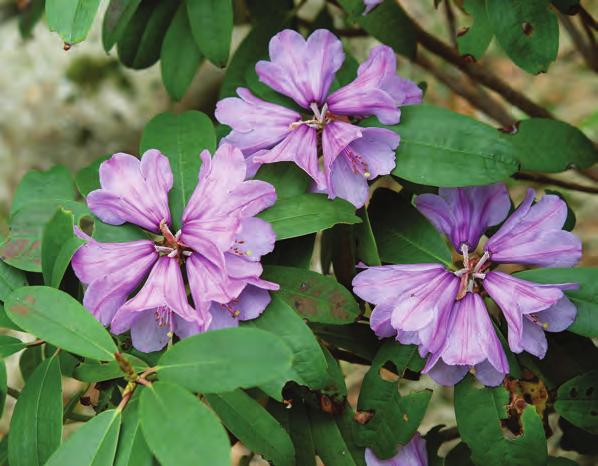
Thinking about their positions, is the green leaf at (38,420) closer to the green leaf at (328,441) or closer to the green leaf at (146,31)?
the green leaf at (328,441)

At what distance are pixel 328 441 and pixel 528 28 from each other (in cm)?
61

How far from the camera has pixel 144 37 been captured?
135cm

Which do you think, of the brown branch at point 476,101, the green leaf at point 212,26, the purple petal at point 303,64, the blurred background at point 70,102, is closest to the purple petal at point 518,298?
the purple petal at point 303,64

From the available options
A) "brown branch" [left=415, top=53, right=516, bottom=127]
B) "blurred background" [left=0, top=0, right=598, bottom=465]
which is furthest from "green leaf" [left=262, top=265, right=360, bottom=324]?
"blurred background" [left=0, top=0, right=598, bottom=465]

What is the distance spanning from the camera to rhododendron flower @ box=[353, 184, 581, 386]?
2.93 feet

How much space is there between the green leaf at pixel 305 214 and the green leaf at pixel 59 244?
0.22m

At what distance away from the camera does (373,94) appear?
3.14 ft

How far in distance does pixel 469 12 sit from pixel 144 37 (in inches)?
22.5

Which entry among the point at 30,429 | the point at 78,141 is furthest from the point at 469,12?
the point at 78,141

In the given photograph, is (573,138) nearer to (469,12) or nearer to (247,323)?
(469,12)

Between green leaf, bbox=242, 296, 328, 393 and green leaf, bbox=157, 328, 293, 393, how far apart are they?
14 cm

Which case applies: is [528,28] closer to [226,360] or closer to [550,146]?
[550,146]

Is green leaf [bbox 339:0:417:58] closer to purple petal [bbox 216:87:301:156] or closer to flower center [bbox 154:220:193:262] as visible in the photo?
purple petal [bbox 216:87:301:156]

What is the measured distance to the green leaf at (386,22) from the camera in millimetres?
1135
